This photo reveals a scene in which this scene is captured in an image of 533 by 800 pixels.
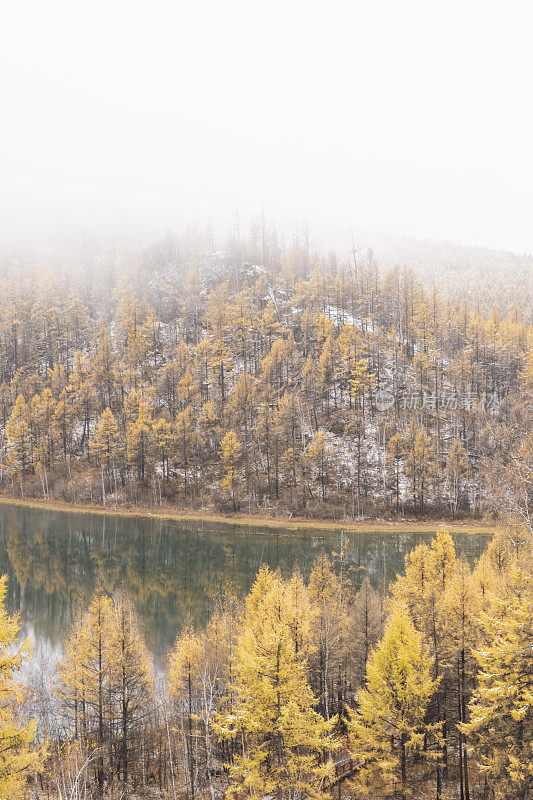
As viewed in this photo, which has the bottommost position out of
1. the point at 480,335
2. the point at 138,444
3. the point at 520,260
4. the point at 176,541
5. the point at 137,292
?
the point at 176,541

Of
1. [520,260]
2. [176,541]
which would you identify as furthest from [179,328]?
[520,260]

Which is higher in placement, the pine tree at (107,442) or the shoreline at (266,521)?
the pine tree at (107,442)

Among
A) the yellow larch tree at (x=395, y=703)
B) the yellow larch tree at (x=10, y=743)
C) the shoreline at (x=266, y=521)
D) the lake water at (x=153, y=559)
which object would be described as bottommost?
the shoreline at (x=266, y=521)

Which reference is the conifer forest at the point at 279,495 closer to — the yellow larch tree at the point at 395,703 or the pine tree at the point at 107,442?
the yellow larch tree at the point at 395,703

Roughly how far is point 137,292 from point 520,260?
546ft

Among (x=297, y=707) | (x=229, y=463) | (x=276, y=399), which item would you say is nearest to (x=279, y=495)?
(x=229, y=463)

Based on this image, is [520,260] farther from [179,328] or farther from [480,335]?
[179,328]

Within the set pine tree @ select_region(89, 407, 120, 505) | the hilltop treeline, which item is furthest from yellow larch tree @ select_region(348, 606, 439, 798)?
pine tree @ select_region(89, 407, 120, 505)

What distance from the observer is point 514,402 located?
84.5 m

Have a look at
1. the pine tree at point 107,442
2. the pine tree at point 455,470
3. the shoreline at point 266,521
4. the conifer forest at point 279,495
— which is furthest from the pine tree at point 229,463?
the pine tree at point 455,470

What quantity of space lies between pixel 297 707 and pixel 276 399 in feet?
267

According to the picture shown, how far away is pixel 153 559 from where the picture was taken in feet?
196

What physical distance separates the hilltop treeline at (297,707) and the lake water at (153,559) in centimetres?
1012

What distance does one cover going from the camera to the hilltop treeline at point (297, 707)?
1788cm
